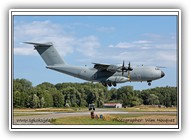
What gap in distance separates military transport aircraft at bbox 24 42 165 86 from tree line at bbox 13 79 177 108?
267mm

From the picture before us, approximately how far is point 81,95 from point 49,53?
1.22 meters

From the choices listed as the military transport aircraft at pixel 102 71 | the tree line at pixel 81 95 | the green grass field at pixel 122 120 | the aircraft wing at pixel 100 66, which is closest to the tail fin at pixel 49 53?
the military transport aircraft at pixel 102 71

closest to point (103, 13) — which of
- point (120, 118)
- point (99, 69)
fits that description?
point (99, 69)

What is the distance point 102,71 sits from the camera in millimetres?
14547

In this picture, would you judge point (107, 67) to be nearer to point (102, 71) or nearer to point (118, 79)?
point (102, 71)

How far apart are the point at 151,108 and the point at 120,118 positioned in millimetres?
806

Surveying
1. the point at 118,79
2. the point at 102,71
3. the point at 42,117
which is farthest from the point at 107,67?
the point at 42,117

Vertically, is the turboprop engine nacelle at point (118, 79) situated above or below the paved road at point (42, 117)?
above

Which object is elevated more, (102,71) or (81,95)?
(102,71)

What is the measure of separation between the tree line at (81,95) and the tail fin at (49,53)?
0.58 metres

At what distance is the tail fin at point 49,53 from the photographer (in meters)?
14.1

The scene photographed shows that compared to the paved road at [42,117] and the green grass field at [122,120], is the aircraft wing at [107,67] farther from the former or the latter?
the green grass field at [122,120]

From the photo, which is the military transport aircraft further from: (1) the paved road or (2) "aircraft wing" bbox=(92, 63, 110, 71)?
(1) the paved road
